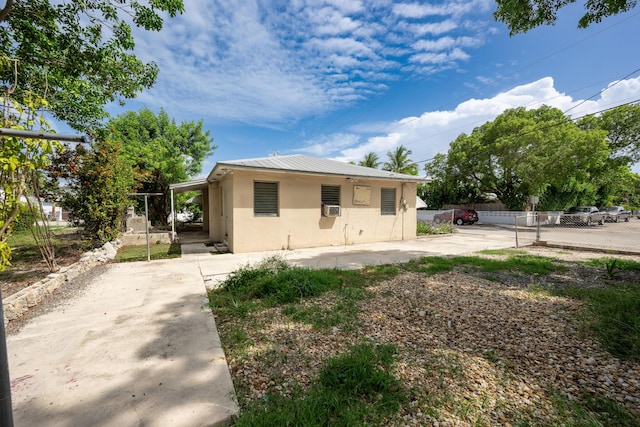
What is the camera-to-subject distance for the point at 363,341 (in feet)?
9.09

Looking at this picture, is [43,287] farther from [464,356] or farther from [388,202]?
[388,202]

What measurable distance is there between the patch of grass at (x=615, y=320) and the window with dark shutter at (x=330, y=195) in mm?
7116

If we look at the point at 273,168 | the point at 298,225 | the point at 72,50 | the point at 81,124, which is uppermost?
the point at 72,50

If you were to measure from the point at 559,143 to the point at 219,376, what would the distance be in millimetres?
25974

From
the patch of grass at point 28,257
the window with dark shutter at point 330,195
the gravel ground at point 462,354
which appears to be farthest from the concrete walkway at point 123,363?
the window with dark shutter at point 330,195

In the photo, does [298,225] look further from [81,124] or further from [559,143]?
[559,143]

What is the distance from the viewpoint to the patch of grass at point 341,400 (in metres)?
1.72

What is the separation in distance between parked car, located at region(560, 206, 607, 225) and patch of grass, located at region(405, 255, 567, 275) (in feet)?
22.9

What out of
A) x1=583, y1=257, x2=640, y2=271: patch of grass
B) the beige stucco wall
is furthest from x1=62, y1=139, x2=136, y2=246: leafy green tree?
x1=583, y1=257, x2=640, y2=271: patch of grass

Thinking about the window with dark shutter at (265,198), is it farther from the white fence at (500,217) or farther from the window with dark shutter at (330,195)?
the white fence at (500,217)

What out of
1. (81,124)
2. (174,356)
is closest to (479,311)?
(174,356)

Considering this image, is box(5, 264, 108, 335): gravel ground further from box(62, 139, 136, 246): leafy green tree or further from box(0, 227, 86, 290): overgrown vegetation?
box(62, 139, 136, 246): leafy green tree

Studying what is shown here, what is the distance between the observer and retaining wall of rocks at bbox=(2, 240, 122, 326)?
347 cm

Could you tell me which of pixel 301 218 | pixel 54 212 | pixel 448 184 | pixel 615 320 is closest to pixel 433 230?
pixel 301 218
